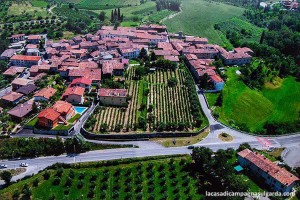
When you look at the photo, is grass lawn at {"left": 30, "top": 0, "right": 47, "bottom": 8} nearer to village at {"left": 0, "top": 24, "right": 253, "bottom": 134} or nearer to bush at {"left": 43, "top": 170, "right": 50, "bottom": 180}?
village at {"left": 0, "top": 24, "right": 253, "bottom": 134}

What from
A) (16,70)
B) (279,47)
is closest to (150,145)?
(16,70)

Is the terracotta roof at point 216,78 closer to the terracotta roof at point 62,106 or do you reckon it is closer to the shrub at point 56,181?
the terracotta roof at point 62,106

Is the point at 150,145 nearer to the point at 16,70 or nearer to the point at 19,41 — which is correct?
the point at 16,70

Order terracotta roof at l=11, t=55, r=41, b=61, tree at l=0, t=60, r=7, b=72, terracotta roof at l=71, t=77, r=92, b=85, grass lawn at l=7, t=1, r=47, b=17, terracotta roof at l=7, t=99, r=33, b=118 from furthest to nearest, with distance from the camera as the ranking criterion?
1. grass lawn at l=7, t=1, r=47, b=17
2. tree at l=0, t=60, r=7, b=72
3. terracotta roof at l=11, t=55, r=41, b=61
4. terracotta roof at l=71, t=77, r=92, b=85
5. terracotta roof at l=7, t=99, r=33, b=118

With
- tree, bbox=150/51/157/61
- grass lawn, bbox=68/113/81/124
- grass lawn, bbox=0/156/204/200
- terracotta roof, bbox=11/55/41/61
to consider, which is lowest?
grass lawn, bbox=0/156/204/200

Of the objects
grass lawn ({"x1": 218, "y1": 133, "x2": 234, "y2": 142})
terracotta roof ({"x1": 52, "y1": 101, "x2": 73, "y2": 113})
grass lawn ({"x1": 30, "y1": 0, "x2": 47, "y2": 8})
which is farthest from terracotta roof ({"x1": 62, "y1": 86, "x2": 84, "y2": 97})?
grass lawn ({"x1": 30, "y1": 0, "x2": 47, "y2": 8})

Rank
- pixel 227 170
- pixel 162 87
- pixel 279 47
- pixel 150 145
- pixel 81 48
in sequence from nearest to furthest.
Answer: pixel 227 170 < pixel 150 145 < pixel 162 87 < pixel 81 48 < pixel 279 47
